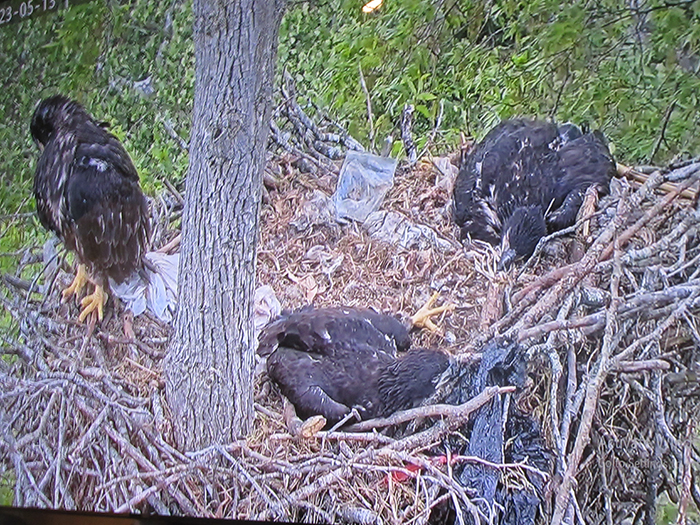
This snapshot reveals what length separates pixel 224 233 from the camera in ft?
8.41

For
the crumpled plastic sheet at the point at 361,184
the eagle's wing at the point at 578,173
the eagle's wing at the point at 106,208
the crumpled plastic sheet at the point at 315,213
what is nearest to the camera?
the eagle's wing at the point at 578,173

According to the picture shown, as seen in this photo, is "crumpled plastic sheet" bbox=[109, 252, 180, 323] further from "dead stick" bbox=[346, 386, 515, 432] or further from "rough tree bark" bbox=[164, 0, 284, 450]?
"dead stick" bbox=[346, 386, 515, 432]

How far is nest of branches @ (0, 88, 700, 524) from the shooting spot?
193 cm

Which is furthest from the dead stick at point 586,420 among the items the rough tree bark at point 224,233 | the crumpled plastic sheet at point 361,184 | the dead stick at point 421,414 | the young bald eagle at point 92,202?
the young bald eagle at point 92,202

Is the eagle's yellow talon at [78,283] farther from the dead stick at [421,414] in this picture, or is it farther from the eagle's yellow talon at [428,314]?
the eagle's yellow talon at [428,314]

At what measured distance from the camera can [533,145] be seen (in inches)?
86.0

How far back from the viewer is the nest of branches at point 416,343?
1926 mm

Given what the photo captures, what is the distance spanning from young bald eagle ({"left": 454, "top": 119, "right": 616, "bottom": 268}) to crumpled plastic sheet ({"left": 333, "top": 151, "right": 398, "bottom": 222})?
0.23 m

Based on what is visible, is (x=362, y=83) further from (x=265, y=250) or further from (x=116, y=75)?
(x=116, y=75)

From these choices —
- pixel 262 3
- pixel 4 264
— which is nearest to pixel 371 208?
pixel 262 3

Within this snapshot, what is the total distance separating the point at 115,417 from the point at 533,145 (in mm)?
1758

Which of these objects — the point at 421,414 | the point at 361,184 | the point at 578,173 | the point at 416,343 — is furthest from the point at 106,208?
the point at 578,173

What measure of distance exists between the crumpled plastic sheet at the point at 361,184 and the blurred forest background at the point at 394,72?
6cm

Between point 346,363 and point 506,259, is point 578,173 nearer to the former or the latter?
point 506,259
